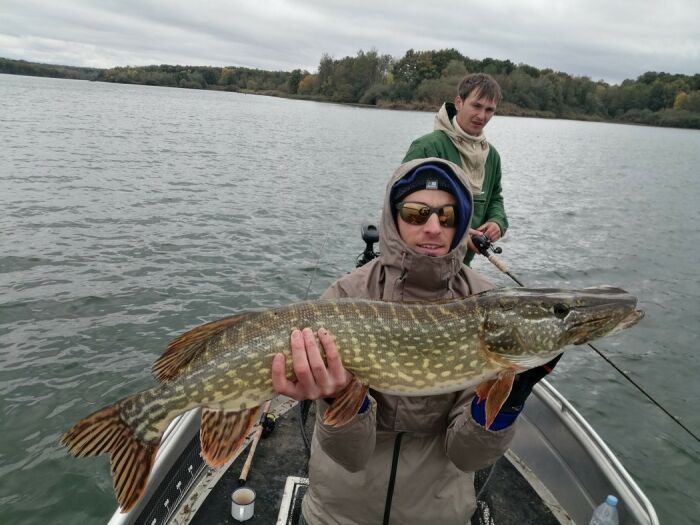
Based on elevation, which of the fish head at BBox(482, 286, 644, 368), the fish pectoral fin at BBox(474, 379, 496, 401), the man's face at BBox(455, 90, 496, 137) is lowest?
the fish pectoral fin at BBox(474, 379, 496, 401)

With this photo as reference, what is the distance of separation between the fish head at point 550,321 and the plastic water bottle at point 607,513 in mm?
953

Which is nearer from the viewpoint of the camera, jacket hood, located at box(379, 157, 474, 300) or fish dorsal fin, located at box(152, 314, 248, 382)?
fish dorsal fin, located at box(152, 314, 248, 382)

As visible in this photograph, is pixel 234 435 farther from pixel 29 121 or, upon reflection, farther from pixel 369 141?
pixel 369 141

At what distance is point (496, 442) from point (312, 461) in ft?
2.26

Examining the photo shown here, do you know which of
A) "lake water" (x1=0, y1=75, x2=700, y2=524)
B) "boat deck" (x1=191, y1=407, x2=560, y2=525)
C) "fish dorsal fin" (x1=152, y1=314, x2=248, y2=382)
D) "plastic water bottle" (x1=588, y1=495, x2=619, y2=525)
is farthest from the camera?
"lake water" (x1=0, y1=75, x2=700, y2=524)

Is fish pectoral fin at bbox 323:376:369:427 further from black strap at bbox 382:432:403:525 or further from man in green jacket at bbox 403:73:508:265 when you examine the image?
man in green jacket at bbox 403:73:508:265

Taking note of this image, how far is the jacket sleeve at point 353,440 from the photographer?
1.64m

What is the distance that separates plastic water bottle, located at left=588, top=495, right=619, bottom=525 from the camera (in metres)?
2.26

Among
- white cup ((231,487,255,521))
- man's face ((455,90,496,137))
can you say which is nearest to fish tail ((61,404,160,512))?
white cup ((231,487,255,521))

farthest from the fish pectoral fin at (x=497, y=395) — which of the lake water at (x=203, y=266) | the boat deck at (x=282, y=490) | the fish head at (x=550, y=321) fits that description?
the lake water at (x=203, y=266)

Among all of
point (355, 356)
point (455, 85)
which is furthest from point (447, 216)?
point (455, 85)

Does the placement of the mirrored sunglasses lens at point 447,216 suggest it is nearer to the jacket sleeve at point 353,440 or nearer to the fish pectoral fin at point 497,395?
the fish pectoral fin at point 497,395

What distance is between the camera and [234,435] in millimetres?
1783

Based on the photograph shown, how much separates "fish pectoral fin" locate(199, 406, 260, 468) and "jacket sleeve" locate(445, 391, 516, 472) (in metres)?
0.72
